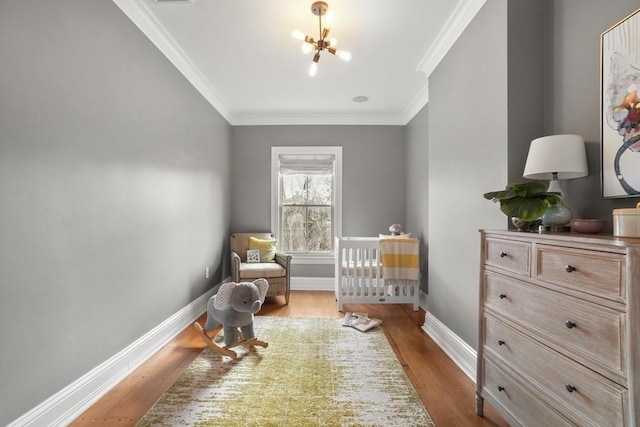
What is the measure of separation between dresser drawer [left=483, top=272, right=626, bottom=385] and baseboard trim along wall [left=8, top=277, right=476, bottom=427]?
886 millimetres

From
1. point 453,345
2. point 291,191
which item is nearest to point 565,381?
point 453,345

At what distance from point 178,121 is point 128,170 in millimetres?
978

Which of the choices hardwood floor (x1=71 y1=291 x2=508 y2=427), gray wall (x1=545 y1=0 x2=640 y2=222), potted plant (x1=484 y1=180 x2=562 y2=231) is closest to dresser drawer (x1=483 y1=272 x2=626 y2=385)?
potted plant (x1=484 y1=180 x2=562 y2=231)

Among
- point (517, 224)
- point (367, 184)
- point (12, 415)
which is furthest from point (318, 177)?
point (12, 415)

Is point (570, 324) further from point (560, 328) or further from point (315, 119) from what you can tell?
point (315, 119)

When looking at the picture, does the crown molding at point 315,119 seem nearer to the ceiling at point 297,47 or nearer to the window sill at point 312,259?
the ceiling at point 297,47

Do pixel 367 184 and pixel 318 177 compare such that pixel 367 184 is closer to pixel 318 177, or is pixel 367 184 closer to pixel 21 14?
pixel 318 177

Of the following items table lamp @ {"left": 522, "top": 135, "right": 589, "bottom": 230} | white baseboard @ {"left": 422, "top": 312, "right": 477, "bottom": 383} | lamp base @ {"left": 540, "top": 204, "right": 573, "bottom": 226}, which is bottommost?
white baseboard @ {"left": 422, "top": 312, "right": 477, "bottom": 383}

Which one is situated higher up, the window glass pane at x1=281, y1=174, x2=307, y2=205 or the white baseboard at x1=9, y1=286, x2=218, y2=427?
the window glass pane at x1=281, y1=174, x2=307, y2=205

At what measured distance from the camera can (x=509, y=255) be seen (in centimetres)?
151

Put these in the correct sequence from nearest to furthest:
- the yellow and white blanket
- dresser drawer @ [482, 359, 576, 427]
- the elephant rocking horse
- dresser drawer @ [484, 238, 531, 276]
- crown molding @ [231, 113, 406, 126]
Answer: dresser drawer @ [482, 359, 576, 427], dresser drawer @ [484, 238, 531, 276], the elephant rocking horse, the yellow and white blanket, crown molding @ [231, 113, 406, 126]

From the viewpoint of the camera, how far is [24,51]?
1448 millimetres

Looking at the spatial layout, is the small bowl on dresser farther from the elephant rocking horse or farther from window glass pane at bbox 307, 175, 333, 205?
window glass pane at bbox 307, 175, 333, 205

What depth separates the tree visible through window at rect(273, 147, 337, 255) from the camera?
491 cm
